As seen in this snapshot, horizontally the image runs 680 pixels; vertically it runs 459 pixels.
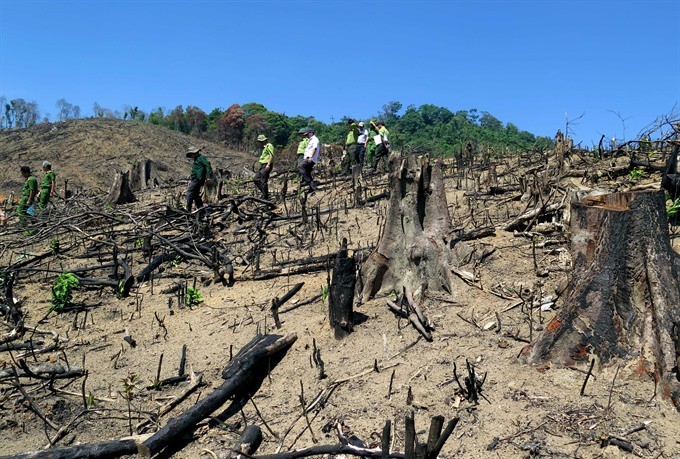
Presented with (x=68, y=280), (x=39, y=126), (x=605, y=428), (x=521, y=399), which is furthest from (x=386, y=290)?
(x=39, y=126)

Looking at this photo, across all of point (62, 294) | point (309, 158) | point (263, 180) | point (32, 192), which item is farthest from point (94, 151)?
point (62, 294)

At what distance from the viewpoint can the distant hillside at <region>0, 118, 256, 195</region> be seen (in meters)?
28.1

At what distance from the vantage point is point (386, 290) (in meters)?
6.91

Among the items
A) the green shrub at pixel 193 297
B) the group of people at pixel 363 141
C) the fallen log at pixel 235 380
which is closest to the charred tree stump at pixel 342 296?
the fallen log at pixel 235 380

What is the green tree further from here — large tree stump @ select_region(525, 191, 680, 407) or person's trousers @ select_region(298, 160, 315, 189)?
large tree stump @ select_region(525, 191, 680, 407)

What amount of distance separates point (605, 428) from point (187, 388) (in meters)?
3.81

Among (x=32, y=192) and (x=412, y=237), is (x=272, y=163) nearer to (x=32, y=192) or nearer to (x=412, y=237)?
(x=32, y=192)

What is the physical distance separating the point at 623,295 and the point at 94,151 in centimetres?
3079

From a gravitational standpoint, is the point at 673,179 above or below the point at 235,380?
above

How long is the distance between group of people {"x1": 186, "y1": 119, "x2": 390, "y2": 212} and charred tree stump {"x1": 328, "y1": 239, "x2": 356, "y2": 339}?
6273 mm

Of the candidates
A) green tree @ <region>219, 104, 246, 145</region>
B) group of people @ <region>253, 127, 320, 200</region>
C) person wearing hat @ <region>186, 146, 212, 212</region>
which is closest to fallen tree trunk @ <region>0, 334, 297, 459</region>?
person wearing hat @ <region>186, 146, 212, 212</region>

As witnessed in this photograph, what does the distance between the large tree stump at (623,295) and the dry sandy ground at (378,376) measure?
154 millimetres

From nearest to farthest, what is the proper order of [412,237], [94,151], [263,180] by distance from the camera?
[412,237] < [263,180] < [94,151]

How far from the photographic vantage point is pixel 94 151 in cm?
3119
